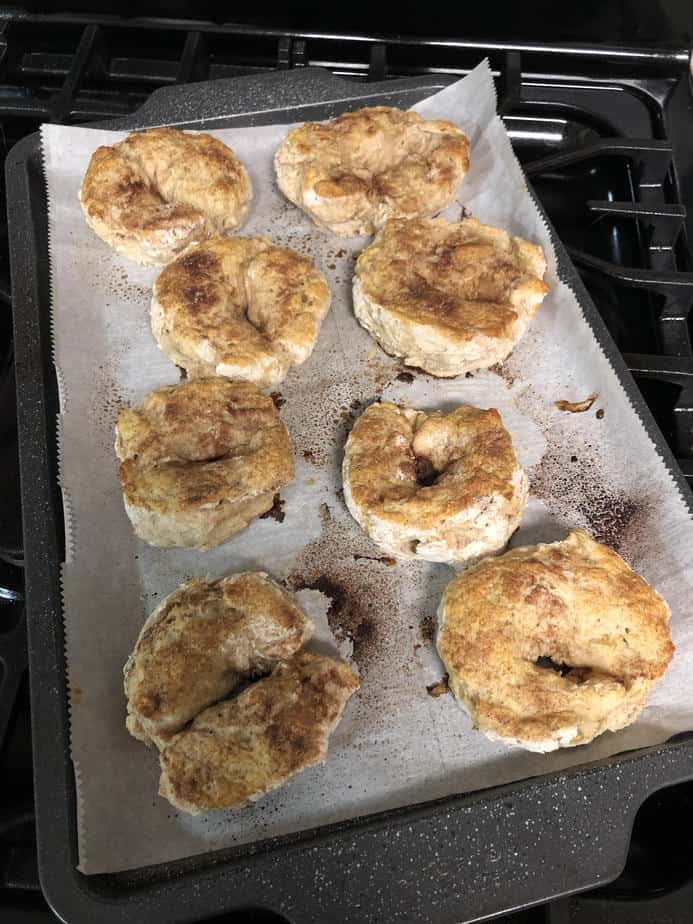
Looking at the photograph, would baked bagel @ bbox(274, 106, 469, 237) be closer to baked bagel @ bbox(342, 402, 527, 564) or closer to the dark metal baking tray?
baked bagel @ bbox(342, 402, 527, 564)

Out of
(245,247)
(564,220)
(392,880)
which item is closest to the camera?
(392,880)

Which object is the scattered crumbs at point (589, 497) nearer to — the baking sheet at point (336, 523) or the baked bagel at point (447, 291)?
the baking sheet at point (336, 523)

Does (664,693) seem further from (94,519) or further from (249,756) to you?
(94,519)

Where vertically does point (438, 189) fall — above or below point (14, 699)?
above

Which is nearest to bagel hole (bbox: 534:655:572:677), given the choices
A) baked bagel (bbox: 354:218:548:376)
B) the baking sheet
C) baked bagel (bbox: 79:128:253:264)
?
the baking sheet

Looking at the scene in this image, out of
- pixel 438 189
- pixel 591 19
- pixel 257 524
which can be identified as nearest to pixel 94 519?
pixel 257 524

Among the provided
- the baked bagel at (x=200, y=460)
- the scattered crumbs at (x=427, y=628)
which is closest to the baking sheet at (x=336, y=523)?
the scattered crumbs at (x=427, y=628)

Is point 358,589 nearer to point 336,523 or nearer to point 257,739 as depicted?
point 336,523
